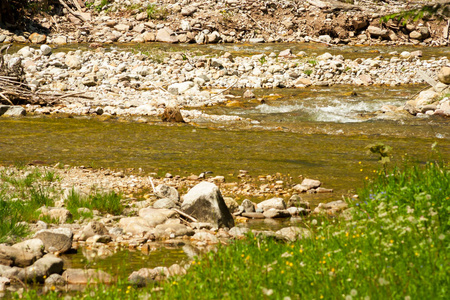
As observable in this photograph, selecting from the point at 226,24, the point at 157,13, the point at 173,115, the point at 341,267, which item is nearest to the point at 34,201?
the point at 341,267

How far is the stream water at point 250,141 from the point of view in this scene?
31.8 feet

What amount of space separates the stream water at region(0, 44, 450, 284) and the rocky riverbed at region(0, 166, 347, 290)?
1.12 ft

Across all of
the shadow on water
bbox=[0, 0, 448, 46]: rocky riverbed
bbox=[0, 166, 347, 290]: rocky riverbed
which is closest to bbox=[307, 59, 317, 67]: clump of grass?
bbox=[0, 0, 448, 46]: rocky riverbed

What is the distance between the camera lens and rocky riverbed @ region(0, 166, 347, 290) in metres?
4.78

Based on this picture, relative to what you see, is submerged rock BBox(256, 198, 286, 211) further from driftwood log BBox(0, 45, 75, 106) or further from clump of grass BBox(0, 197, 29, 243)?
driftwood log BBox(0, 45, 75, 106)

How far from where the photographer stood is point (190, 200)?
6.75 m

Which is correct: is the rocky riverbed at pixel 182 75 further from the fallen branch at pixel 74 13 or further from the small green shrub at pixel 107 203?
the small green shrub at pixel 107 203

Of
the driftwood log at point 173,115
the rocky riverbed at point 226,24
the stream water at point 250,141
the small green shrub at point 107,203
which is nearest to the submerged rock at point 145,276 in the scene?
the stream water at point 250,141

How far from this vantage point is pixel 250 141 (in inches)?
481

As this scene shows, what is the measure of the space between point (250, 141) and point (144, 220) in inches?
240

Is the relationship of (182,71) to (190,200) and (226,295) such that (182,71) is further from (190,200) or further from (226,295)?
(226,295)

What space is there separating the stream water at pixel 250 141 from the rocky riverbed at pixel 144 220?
1.12 ft

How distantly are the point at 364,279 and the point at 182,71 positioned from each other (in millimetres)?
18941

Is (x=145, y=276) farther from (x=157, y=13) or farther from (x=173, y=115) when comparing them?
(x=157, y=13)
